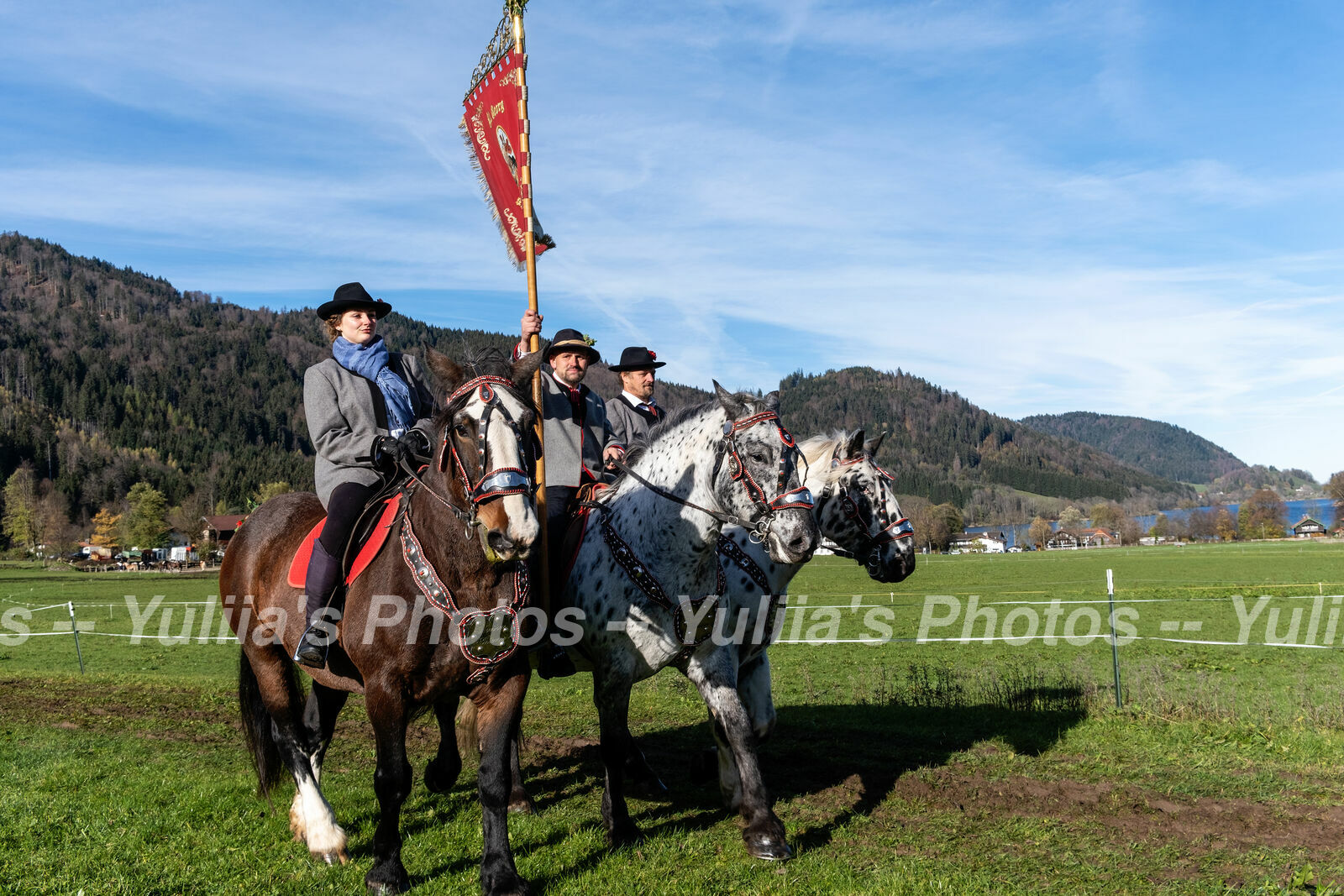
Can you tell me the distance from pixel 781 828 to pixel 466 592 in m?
2.72

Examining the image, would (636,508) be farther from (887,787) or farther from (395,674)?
(887,787)

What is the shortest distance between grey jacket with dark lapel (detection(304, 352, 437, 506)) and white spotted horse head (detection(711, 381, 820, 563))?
1.94 metres

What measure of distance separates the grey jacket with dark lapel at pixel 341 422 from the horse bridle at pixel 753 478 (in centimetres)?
192

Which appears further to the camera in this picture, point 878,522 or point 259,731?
point 878,522

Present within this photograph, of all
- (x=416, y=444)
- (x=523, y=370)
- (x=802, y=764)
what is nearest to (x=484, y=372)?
(x=523, y=370)

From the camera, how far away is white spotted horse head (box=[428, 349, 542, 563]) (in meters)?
4.13

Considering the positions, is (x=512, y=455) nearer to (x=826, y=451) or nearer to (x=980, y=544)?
(x=826, y=451)

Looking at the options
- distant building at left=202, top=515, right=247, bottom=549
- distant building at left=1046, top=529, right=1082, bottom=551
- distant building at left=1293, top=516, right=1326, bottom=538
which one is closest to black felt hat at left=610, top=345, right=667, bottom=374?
distant building at left=202, top=515, right=247, bottom=549

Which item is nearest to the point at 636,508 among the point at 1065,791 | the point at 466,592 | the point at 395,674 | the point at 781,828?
the point at 466,592

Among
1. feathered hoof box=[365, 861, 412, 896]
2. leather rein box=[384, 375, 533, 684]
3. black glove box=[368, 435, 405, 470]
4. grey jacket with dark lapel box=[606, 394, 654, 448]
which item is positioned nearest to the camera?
leather rein box=[384, 375, 533, 684]

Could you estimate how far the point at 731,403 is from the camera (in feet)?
18.2

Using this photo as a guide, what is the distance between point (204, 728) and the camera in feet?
34.2

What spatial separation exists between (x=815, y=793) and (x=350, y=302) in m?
5.48

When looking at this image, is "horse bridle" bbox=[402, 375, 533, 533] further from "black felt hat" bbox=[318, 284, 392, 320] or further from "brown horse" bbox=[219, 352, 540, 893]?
"black felt hat" bbox=[318, 284, 392, 320]
